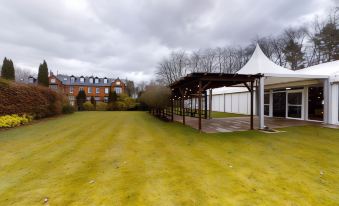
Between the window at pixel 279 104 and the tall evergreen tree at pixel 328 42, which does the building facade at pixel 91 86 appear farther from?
the tall evergreen tree at pixel 328 42

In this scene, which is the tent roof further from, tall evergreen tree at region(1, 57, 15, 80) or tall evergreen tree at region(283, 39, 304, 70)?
tall evergreen tree at region(1, 57, 15, 80)

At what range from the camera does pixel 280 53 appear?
26.7 meters

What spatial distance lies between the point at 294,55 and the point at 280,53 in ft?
8.20

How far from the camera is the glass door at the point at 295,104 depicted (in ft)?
37.5

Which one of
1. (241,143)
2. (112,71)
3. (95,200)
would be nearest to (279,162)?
(241,143)

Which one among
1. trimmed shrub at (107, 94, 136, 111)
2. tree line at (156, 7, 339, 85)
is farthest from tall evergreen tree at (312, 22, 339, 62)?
trimmed shrub at (107, 94, 136, 111)

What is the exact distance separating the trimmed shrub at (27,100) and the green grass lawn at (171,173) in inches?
232

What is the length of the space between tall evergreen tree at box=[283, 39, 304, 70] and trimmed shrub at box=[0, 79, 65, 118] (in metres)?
29.8

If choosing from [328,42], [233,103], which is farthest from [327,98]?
[328,42]

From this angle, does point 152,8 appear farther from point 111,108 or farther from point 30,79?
point 30,79

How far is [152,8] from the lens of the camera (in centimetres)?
1000

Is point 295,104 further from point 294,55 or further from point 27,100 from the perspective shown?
point 27,100

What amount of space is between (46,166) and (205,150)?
400cm

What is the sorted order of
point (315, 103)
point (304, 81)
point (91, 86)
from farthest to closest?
point (91, 86)
point (315, 103)
point (304, 81)
